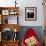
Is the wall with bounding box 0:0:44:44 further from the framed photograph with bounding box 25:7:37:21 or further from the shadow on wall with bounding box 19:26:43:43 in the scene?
the framed photograph with bounding box 25:7:37:21

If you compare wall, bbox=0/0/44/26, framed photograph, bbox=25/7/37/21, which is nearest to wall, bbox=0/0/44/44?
wall, bbox=0/0/44/26

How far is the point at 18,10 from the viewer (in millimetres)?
6129

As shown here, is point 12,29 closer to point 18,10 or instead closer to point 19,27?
point 19,27

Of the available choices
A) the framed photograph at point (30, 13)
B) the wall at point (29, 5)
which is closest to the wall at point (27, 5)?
the wall at point (29, 5)

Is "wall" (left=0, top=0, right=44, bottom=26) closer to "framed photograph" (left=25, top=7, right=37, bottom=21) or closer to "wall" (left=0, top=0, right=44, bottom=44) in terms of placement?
"wall" (left=0, top=0, right=44, bottom=44)

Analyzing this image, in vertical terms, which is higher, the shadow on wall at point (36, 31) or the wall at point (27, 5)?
the wall at point (27, 5)

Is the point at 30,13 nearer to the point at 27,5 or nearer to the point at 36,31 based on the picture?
the point at 27,5

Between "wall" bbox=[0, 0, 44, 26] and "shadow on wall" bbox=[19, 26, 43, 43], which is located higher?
"wall" bbox=[0, 0, 44, 26]

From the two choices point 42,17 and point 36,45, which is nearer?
point 36,45

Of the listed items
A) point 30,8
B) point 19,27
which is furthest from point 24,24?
point 30,8

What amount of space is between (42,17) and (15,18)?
3.26 feet

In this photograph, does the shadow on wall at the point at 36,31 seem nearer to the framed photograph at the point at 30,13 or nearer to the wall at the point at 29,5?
the wall at the point at 29,5

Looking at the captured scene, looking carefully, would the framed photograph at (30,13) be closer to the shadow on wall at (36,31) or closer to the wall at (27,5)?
the wall at (27,5)

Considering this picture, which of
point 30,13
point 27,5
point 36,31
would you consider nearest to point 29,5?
point 27,5
